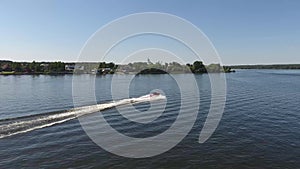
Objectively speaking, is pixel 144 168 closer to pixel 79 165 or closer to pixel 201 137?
pixel 79 165

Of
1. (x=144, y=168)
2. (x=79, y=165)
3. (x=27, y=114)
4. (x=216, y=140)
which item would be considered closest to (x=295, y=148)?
(x=216, y=140)

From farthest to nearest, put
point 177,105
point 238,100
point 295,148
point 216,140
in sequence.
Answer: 1. point 238,100
2. point 177,105
3. point 216,140
4. point 295,148

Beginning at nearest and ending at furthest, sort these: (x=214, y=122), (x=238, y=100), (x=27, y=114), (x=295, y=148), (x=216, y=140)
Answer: (x=295, y=148), (x=216, y=140), (x=214, y=122), (x=27, y=114), (x=238, y=100)

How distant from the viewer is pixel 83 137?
62.0 feet

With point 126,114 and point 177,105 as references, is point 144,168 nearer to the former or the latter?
point 126,114

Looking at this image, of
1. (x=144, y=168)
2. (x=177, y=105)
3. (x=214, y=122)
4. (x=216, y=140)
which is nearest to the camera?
(x=144, y=168)

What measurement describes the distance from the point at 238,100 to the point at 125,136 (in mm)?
22167

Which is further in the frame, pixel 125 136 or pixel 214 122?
pixel 214 122

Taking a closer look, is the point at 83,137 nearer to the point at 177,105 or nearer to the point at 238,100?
the point at 177,105

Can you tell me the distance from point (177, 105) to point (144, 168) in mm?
18587

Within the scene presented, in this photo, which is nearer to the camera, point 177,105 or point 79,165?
point 79,165

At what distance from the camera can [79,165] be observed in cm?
1404

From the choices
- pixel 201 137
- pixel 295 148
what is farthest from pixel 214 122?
pixel 295 148

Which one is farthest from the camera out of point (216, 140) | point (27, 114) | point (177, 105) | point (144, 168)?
point (177, 105)
